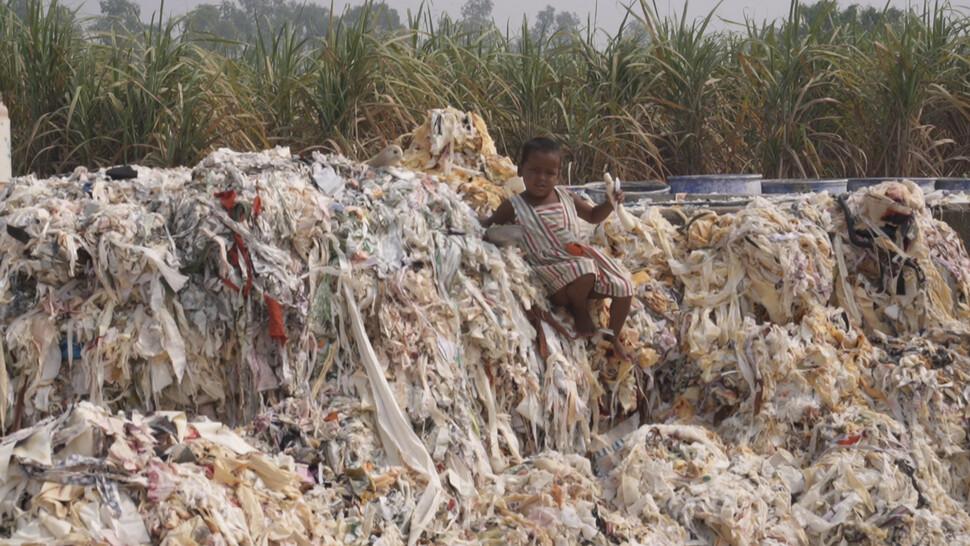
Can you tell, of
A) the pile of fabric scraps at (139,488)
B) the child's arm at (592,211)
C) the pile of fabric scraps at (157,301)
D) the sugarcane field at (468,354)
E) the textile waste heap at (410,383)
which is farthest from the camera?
the child's arm at (592,211)

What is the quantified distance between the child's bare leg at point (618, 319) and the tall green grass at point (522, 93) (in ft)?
7.51

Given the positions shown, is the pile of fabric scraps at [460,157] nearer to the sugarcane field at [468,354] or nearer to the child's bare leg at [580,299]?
the sugarcane field at [468,354]

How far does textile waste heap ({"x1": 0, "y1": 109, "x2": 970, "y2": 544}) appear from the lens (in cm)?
273

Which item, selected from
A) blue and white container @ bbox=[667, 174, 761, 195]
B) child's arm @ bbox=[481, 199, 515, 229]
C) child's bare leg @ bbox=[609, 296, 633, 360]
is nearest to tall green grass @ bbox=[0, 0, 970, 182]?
blue and white container @ bbox=[667, 174, 761, 195]

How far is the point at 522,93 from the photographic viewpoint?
21.3 feet

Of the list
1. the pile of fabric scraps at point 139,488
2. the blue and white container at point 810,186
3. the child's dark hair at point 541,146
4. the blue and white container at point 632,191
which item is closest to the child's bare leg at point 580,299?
the child's dark hair at point 541,146

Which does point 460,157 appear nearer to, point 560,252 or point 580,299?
point 560,252

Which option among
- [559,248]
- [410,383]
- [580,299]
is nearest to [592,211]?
[559,248]

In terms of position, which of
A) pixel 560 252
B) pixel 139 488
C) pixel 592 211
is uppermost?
pixel 592 211

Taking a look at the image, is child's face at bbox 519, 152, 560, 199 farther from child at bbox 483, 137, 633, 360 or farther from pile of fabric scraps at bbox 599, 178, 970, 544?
pile of fabric scraps at bbox 599, 178, 970, 544

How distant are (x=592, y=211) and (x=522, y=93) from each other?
2523 millimetres

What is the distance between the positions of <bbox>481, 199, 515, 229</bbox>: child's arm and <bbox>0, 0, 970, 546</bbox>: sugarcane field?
0.6 inches

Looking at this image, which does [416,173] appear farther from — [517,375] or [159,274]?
[159,274]

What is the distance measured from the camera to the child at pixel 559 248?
12.5 ft
